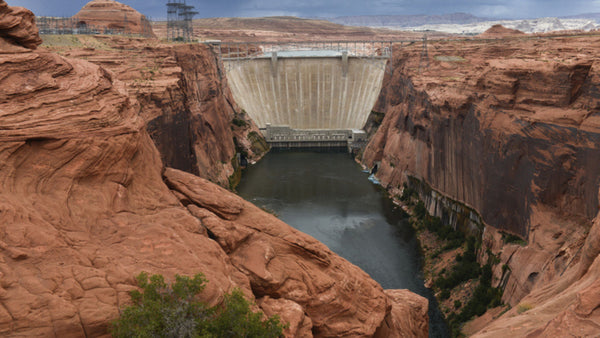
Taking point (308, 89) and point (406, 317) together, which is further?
point (308, 89)

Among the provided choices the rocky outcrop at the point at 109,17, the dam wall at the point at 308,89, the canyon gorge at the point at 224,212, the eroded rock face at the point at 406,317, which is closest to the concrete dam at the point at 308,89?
the dam wall at the point at 308,89

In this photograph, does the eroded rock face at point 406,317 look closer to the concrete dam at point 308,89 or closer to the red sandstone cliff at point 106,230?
the red sandstone cliff at point 106,230

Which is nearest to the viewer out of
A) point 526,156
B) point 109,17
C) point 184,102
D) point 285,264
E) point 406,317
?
point 285,264

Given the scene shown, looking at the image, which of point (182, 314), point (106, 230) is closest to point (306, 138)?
point (106, 230)

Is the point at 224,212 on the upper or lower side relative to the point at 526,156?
lower

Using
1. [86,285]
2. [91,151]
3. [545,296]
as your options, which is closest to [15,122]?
[91,151]

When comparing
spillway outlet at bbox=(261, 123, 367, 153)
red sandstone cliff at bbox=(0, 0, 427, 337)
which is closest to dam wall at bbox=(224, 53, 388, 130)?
spillway outlet at bbox=(261, 123, 367, 153)

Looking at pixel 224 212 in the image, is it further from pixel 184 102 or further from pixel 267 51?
pixel 267 51

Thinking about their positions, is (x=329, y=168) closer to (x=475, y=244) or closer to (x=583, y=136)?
(x=475, y=244)

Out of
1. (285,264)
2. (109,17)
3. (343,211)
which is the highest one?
(109,17)
